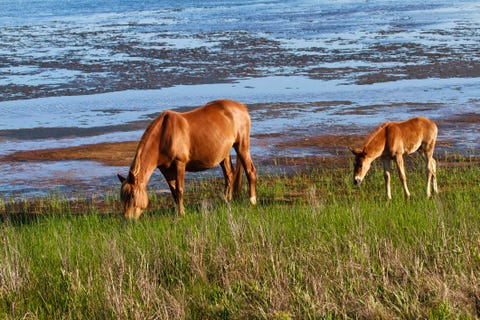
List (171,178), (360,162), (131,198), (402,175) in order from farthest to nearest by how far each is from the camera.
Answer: (402,175)
(360,162)
(171,178)
(131,198)

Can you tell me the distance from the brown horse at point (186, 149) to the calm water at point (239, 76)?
325 cm

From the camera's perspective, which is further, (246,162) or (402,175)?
(246,162)

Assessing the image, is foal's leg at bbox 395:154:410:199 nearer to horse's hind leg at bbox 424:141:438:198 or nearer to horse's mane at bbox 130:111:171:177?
horse's hind leg at bbox 424:141:438:198

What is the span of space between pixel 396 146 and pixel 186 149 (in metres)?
2.96

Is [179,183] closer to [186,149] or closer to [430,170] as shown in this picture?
Answer: [186,149]

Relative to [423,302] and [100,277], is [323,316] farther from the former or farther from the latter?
[100,277]

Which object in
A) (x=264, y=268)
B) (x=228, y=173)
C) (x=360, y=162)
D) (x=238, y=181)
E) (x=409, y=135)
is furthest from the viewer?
(x=228, y=173)

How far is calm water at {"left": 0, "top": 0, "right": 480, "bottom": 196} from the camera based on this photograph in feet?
63.0

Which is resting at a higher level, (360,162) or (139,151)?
(139,151)

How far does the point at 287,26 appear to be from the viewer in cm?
4234

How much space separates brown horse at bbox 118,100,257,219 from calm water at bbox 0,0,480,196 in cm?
325

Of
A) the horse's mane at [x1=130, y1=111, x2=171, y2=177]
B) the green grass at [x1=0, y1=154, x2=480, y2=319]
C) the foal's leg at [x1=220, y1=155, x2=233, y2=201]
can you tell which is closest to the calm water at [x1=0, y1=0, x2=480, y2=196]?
the foal's leg at [x1=220, y1=155, x2=233, y2=201]

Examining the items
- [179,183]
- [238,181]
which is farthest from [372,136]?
[179,183]

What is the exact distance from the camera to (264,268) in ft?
25.3
